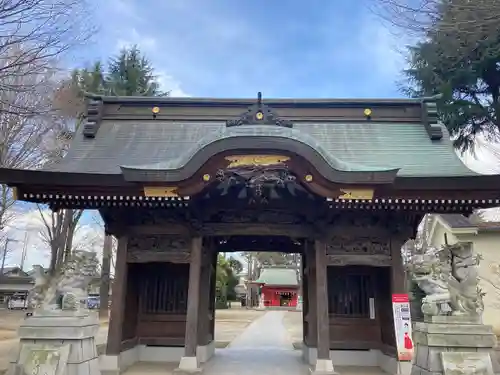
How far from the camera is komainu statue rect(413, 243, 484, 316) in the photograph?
20.1 feet

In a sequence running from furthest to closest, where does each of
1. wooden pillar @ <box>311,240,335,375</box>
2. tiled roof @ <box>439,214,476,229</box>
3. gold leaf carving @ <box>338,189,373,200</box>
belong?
tiled roof @ <box>439,214,476,229</box> < wooden pillar @ <box>311,240,335,375</box> < gold leaf carving @ <box>338,189,373,200</box>

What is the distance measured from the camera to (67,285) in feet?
21.4

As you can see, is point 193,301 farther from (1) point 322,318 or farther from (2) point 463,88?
(2) point 463,88

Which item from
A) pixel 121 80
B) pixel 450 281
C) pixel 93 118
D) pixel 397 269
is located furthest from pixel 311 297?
pixel 121 80

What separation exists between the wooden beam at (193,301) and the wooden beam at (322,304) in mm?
2249

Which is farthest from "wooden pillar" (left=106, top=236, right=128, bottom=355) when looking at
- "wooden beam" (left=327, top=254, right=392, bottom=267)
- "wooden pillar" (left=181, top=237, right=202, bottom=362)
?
"wooden beam" (left=327, top=254, right=392, bottom=267)

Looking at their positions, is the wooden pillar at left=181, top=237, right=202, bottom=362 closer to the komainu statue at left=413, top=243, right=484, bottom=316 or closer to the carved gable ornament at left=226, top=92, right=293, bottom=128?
the carved gable ornament at left=226, top=92, right=293, bottom=128

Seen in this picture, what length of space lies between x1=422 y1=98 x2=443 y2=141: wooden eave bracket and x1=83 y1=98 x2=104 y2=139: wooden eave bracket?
26.3 ft

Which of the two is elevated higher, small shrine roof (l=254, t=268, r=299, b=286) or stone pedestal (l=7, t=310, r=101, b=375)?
small shrine roof (l=254, t=268, r=299, b=286)

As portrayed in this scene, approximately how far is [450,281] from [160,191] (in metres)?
4.93

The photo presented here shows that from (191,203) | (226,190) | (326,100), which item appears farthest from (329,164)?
(326,100)

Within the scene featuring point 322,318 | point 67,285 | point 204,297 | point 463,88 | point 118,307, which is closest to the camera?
point 67,285

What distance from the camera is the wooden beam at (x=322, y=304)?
7199 millimetres

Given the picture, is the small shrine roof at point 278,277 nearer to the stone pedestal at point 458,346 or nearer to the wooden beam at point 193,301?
the wooden beam at point 193,301
